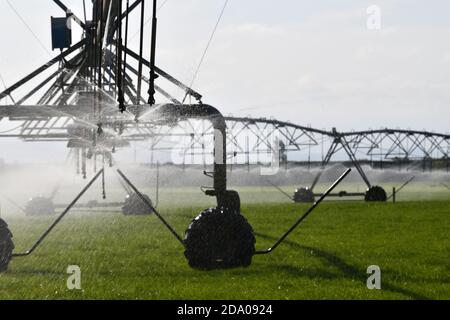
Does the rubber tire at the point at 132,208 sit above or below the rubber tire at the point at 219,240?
below

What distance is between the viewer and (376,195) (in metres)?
44.0

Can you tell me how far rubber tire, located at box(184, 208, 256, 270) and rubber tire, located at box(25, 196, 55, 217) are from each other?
21814 millimetres

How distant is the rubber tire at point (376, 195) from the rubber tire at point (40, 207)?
67.0 feet

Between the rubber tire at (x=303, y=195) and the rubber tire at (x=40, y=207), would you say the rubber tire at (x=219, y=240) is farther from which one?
the rubber tire at (x=303, y=195)

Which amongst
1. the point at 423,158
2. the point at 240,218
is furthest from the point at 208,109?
the point at 423,158

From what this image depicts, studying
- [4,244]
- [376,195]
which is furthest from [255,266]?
[376,195]

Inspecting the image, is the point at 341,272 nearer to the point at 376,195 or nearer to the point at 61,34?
the point at 61,34

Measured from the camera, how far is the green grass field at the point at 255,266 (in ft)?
32.3

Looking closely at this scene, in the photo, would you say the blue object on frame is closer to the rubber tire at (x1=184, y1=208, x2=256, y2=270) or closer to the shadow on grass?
the shadow on grass

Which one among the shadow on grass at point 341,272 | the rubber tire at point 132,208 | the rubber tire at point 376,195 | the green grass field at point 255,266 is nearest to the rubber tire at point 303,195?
the rubber tire at point 376,195

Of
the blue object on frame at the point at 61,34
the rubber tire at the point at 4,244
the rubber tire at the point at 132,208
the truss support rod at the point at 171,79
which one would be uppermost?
the blue object on frame at the point at 61,34

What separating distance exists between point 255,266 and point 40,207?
2151 cm

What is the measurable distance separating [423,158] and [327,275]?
122 m
